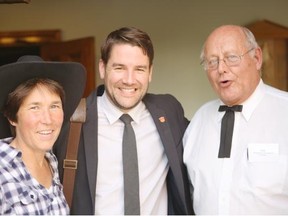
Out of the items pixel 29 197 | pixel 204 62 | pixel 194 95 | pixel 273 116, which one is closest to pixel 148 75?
pixel 204 62

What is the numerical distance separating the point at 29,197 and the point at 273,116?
1.19 metres

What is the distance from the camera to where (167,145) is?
2242 mm

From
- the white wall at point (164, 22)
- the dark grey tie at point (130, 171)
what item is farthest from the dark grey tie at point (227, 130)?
the white wall at point (164, 22)

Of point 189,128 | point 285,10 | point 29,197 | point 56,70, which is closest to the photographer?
point 29,197

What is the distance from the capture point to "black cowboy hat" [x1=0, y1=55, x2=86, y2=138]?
1.70 meters

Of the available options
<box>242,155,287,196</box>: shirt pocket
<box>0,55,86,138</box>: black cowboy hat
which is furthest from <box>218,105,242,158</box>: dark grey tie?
<box>0,55,86,138</box>: black cowboy hat

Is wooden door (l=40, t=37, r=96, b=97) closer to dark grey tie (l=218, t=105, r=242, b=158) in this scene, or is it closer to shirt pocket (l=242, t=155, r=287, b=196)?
dark grey tie (l=218, t=105, r=242, b=158)

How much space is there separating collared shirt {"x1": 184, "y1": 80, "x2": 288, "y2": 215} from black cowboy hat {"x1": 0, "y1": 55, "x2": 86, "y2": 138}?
691mm

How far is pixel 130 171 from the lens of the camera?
2115 mm

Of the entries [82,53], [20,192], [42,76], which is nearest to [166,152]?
[42,76]

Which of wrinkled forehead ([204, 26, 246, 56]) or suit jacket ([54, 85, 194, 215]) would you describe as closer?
suit jacket ([54, 85, 194, 215])

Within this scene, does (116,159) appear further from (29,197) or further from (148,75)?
(29,197)

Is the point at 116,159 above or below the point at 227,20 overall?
below

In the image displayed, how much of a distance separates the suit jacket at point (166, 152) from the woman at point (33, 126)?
25 cm
